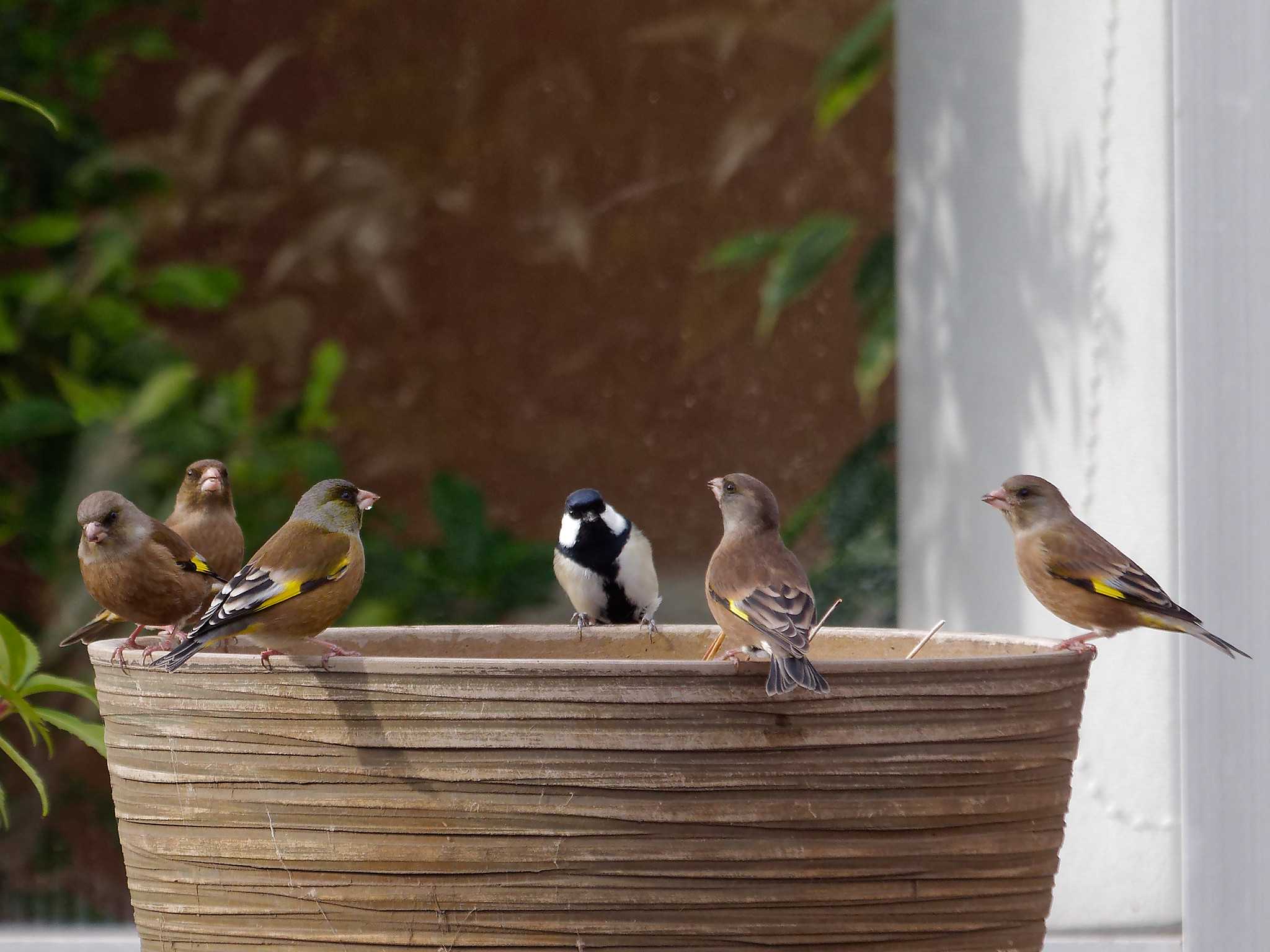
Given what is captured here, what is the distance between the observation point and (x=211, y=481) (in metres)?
2.40

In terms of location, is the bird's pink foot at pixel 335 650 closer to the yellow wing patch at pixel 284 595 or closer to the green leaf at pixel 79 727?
the yellow wing patch at pixel 284 595

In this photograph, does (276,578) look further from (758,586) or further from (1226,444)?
(1226,444)

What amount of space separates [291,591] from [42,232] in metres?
2.56

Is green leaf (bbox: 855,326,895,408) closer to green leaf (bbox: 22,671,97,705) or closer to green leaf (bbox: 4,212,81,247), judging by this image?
green leaf (bbox: 4,212,81,247)

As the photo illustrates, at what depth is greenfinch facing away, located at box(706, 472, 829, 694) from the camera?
1.54 metres

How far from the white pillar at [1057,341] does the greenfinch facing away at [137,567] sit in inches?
62.7

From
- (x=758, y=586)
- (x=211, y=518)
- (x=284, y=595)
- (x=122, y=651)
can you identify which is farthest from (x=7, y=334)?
(x=758, y=586)

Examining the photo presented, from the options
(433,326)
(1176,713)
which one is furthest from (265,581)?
(433,326)

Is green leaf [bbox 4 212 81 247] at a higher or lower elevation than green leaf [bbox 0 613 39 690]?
higher

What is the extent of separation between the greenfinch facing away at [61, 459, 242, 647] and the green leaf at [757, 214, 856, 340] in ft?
6.27

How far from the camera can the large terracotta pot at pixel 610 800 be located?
1.35m

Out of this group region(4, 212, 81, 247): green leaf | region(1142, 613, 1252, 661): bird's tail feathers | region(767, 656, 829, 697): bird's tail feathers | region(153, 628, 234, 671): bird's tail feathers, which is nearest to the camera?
region(767, 656, 829, 697): bird's tail feathers

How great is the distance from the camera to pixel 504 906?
138 cm

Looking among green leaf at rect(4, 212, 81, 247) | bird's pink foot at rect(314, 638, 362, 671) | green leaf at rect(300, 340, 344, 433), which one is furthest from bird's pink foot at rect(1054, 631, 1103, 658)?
green leaf at rect(4, 212, 81, 247)
